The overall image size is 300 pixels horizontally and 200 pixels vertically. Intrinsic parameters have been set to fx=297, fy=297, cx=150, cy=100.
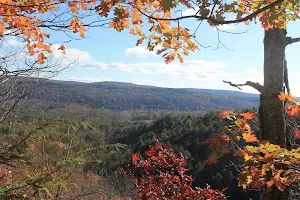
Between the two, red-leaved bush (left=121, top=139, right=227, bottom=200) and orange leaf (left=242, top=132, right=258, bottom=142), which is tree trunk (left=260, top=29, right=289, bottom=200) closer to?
orange leaf (left=242, top=132, right=258, bottom=142)

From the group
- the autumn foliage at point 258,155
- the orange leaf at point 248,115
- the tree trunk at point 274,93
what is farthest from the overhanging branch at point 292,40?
the orange leaf at point 248,115

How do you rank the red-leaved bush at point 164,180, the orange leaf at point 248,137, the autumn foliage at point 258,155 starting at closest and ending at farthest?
the autumn foliage at point 258,155 < the orange leaf at point 248,137 < the red-leaved bush at point 164,180

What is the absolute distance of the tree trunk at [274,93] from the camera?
2.76 meters

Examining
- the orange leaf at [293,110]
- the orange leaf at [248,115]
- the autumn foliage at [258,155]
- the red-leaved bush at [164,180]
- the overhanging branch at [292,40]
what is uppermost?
the overhanging branch at [292,40]

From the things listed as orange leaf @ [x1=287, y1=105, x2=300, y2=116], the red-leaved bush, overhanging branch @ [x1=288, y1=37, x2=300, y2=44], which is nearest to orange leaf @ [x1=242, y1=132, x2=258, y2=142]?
orange leaf @ [x1=287, y1=105, x2=300, y2=116]

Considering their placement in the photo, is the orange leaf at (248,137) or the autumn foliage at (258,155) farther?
the orange leaf at (248,137)

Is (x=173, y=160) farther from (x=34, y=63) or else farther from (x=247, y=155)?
(x=247, y=155)

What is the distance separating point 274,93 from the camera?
2.77 m

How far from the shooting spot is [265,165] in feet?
6.70

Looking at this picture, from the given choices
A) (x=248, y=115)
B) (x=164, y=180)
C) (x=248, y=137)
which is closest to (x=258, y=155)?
(x=248, y=137)

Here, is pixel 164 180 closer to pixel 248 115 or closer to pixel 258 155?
pixel 248 115

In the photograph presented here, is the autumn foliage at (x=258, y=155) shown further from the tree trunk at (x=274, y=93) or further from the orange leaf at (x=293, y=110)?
the tree trunk at (x=274, y=93)

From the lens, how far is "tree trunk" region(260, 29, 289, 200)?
9.05 ft

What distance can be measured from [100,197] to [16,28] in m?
17.2
